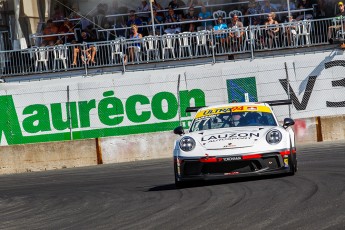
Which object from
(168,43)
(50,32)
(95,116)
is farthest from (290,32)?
(50,32)

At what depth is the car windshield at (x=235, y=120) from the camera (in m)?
13.9

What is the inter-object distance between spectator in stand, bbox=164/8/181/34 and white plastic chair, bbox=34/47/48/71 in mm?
3472

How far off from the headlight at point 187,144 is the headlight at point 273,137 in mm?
1042

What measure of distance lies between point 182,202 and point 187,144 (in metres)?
2.13

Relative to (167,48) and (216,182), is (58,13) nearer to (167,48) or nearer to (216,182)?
(167,48)

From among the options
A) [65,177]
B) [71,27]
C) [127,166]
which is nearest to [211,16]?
[71,27]

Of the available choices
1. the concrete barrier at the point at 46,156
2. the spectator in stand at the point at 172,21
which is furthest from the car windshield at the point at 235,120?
the spectator in stand at the point at 172,21

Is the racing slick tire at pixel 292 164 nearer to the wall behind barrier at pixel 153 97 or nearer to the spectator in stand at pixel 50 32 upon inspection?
the wall behind barrier at pixel 153 97

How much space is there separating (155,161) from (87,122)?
3.98 meters

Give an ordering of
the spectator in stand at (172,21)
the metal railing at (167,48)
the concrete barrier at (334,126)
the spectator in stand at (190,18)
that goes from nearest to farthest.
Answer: the concrete barrier at (334,126), the metal railing at (167,48), the spectator in stand at (172,21), the spectator in stand at (190,18)

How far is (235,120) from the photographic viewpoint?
45.9 feet

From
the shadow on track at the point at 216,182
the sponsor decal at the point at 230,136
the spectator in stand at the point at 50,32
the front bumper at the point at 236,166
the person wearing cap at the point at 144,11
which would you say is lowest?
the shadow on track at the point at 216,182

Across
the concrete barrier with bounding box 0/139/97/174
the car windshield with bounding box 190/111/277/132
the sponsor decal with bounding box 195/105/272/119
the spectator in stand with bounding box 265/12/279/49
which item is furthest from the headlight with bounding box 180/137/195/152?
the spectator in stand with bounding box 265/12/279/49

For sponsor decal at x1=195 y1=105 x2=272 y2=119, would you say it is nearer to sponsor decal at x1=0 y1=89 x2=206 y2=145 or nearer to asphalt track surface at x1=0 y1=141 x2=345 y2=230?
asphalt track surface at x1=0 y1=141 x2=345 y2=230
